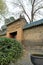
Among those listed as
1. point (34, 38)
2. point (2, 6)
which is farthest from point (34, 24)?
point (2, 6)

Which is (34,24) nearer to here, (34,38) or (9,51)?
(34,38)

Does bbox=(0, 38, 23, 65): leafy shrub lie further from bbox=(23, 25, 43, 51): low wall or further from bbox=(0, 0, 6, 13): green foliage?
bbox=(0, 0, 6, 13): green foliage

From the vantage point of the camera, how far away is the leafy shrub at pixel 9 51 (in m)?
6.22

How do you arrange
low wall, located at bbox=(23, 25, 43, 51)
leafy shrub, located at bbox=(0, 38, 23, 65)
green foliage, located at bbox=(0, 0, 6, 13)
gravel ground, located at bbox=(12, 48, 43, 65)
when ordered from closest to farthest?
leafy shrub, located at bbox=(0, 38, 23, 65), low wall, located at bbox=(23, 25, 43, 51), gravel ground, located at bbox=(12, 48, 43, 65), green foliage, located at bbox=(0, 0, 6, 13)

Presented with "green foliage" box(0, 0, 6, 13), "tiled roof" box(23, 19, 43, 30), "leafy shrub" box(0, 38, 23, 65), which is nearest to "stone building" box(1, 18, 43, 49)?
"tiled roof" box(23, 19, 43, 30)

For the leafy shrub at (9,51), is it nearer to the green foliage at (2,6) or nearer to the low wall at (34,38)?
the low wall at (34,38)

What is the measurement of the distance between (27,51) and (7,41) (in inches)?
106

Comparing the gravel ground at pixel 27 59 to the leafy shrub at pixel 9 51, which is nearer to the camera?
the leafy shrub at pixel 9 51

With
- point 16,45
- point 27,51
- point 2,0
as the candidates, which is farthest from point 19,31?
point 2,0

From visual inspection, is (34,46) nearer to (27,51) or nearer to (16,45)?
(27,51)

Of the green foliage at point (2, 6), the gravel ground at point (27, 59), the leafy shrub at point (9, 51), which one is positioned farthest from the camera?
the green foliage at point (2, 6)

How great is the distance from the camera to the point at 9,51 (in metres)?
6.38

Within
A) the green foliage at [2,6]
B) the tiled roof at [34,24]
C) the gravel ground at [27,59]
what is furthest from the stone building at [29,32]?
the green foliage at [2,6]

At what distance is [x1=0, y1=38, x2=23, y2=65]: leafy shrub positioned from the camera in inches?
245
